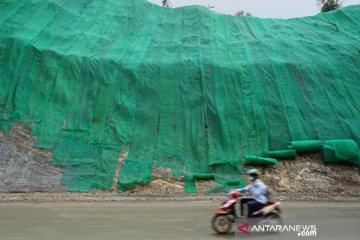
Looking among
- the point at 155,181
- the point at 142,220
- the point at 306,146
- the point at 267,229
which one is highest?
the point at 267,229

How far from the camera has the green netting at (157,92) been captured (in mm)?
15922

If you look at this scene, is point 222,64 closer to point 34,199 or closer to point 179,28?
point 179,28

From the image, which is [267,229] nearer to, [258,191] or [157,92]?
[258,191]

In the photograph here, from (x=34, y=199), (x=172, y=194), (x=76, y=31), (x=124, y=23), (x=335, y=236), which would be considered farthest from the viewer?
(x=124, y=23)

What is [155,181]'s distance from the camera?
15.1m

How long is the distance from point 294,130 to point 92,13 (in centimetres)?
1085

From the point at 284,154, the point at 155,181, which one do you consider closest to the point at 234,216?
the point at 155,181

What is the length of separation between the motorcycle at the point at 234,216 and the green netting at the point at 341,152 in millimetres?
7759

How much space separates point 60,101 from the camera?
1695 centimetres

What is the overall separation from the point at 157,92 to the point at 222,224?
9.25 meters

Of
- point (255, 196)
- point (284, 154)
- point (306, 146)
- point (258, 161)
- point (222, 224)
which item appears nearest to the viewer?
point (222, 224)

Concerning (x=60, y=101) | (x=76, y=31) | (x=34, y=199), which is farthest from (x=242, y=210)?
(x=76, y=31)

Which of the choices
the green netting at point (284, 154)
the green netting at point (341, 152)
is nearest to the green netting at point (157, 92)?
the green netting at point (284, 154)

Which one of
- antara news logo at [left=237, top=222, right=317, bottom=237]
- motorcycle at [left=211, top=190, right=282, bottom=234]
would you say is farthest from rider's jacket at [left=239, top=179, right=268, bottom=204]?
antara news logo at [left=237, top=222, right=317, bottom=237]
